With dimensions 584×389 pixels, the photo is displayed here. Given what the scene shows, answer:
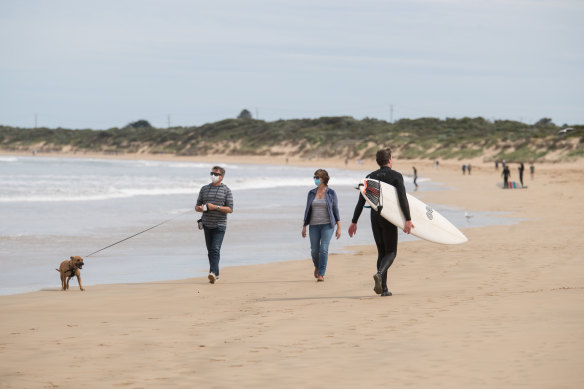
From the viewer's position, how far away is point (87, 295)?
356 inches

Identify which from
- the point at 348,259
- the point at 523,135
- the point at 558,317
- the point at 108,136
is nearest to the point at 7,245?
the point at 348,259

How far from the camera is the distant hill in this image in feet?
220

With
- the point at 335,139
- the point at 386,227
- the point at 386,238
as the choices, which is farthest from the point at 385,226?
the point at 335,139

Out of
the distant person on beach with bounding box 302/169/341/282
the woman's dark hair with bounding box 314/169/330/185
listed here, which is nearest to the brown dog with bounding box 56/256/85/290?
the distant person on beach with bounding box 302/169/341/282

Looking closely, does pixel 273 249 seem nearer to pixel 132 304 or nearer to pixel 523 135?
pixel 132 304

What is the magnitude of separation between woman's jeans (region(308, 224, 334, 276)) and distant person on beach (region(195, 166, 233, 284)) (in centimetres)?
116

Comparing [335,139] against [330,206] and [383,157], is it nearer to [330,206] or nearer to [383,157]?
[330,206]

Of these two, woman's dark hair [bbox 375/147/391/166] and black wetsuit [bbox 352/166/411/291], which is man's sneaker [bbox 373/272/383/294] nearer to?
black wetsuit [bbox 352/166/411/291]

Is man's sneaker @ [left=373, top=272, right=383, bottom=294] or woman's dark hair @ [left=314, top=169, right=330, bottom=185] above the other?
woman's dark hair @ [left=314, top=169, right=330, bottom=185]

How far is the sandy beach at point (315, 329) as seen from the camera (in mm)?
4848

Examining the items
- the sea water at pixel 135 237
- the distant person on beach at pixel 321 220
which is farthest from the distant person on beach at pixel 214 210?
the distant person on beach at pixel 321 220

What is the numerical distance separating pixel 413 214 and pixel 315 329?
3.07 m

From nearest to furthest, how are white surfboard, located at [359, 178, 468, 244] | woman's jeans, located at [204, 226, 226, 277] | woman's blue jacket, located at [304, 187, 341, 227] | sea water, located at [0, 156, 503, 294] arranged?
white surfboard, located at [359, 178, 468, 244] → woman's blue jacket, located at [304, 187, 341, 227] → woman's jeans, located at [204, 226, 226, 277] → sea water, located at [0, 156, 503, 294]

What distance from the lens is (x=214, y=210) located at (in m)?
9.95
